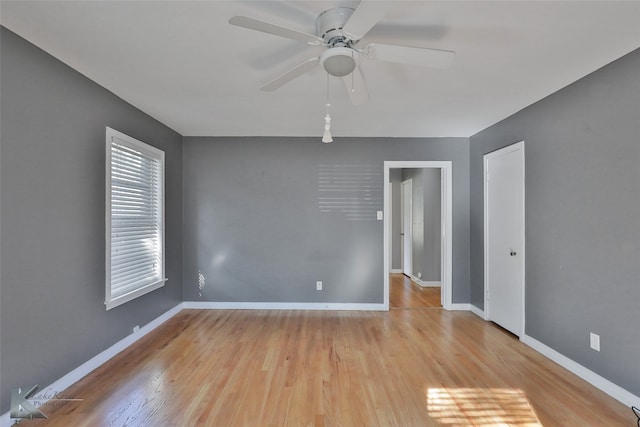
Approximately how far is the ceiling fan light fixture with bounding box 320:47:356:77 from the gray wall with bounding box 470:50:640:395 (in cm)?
199

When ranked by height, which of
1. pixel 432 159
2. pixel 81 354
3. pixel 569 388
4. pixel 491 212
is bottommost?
pixel 569 388

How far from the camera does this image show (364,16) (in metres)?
1.31

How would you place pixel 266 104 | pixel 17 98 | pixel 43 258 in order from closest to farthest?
pixel 17 98 < pixel 43 258 < pixel 266 104

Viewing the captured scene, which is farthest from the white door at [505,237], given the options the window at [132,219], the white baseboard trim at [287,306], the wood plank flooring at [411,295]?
the window at [132,219]

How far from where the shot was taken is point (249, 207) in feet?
13.8

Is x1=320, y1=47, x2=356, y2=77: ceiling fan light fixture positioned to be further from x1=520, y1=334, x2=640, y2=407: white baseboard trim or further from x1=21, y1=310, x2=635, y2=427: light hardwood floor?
x1=520, y1=334, x2=640, y2=407: white baseboard trim

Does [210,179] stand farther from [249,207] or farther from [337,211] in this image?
[337,211]

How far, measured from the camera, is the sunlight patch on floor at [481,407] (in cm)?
190

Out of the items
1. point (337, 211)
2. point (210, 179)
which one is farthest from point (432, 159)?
point (210, 179)

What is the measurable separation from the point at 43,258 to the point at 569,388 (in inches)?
155

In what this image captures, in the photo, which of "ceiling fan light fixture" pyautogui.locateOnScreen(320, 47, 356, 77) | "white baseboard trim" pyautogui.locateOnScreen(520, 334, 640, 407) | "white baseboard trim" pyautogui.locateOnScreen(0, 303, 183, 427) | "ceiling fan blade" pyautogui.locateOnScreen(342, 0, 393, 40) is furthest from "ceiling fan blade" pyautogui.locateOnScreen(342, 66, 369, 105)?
"white baseboard trim" pyautogui.locateOnScreen(0, 303, 183, 427)

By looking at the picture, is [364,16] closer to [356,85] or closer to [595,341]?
[356,85]

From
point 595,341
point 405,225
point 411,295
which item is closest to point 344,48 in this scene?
point 595,341

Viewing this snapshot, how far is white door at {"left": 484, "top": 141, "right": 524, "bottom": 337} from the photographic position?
3.13m
